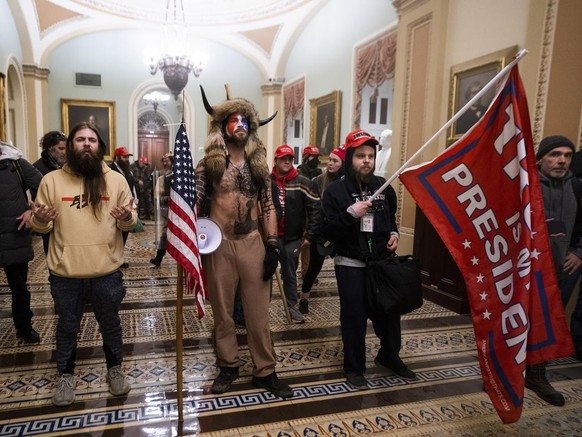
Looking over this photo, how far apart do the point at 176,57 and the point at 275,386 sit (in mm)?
8878

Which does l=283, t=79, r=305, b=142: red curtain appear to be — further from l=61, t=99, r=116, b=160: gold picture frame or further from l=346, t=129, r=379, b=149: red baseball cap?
l=346, t=129, r=379, b=149: red baseball cap

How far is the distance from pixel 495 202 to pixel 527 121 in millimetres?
438

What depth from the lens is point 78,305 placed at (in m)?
2.51

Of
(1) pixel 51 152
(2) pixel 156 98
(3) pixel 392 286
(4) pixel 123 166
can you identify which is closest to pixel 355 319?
(3) pixel 392 286

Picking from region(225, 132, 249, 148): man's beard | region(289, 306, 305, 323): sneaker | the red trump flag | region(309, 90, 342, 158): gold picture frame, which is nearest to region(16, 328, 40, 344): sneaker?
region(289, 306, 305, 323): sneaker

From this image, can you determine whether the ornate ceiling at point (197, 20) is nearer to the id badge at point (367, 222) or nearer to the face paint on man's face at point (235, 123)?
the face paint on man's face at point (235, 123)

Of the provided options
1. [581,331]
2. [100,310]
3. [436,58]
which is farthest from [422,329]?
[436,58]

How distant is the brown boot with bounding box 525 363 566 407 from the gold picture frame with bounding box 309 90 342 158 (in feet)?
21.1

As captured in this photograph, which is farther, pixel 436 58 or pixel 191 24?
pixel 191 24

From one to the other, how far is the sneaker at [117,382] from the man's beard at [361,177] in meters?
2.06

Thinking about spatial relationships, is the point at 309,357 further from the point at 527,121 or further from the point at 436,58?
the point at 436,58

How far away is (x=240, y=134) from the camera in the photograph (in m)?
2.61

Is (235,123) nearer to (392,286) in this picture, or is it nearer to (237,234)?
(237,234)

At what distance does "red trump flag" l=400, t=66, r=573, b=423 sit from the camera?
206 centimetres
